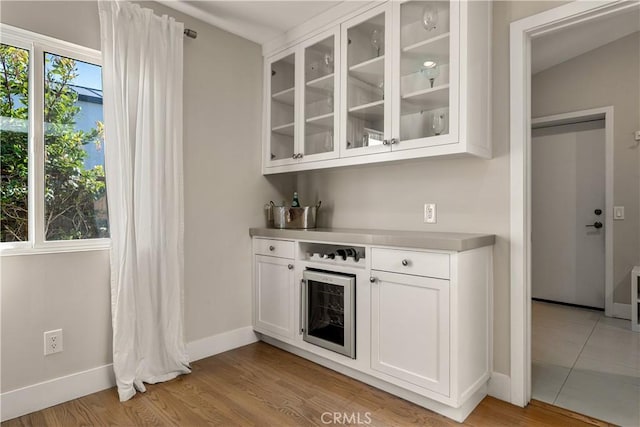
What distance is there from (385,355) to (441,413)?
0.38 meters

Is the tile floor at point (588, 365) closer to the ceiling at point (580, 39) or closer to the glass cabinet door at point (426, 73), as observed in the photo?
the glass cabinet door at point (426, 73)

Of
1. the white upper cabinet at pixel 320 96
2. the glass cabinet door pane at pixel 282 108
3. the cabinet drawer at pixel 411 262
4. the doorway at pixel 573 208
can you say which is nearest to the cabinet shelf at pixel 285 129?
the glass cabinet door pane at pixel 282 108

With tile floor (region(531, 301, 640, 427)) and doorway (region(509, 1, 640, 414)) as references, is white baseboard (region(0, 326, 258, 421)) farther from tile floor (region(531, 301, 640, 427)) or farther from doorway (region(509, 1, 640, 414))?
tile floor (region(531, 301, 640, 427))

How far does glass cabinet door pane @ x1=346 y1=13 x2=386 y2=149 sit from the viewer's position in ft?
7.26

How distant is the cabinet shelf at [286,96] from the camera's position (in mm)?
2775

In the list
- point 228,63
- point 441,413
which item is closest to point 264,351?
point 441,413

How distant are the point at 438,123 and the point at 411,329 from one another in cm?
111

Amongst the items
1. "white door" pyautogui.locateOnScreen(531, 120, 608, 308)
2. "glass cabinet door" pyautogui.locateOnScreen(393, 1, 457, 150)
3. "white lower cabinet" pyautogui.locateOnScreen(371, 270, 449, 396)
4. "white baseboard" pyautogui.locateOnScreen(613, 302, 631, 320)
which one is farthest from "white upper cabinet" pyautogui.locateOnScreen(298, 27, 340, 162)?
"white baseboard" pyautogui.locateOnScreen(613, 302, 631, 320)

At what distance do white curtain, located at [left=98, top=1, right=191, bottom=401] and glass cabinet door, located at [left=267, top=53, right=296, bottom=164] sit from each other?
0.75m

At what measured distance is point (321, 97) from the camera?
8.48 ft

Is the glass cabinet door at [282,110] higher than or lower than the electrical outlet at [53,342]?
higher

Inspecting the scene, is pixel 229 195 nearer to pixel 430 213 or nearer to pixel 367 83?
pixel 367 83

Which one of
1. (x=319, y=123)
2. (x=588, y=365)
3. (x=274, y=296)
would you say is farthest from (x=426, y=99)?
(x=588, y=365)

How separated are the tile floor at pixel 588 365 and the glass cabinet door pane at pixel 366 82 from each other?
1.79 metres
